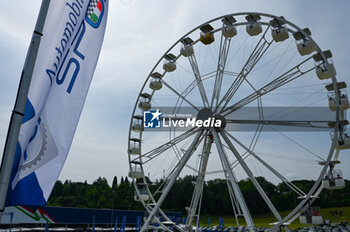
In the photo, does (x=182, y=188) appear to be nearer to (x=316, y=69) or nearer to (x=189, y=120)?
(x=189, y=120)

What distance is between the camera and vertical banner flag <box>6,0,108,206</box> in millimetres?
3275

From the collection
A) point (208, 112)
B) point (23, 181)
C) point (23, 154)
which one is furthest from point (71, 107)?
point (208, 112)

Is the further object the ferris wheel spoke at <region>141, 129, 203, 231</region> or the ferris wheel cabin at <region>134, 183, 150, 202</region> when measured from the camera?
the ferris wheel cabin at <region>134, 183, 150, 202</region>

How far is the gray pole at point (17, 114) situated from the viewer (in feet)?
9.66

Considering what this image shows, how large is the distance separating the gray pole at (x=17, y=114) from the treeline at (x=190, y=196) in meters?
22.6

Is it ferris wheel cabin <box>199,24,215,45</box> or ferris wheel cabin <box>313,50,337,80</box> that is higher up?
ferris wheel cabin <box>199,24,215,45</box>

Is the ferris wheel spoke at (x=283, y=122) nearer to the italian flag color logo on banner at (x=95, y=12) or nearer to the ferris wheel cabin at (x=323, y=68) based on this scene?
the ferris wheel cabin at (x=323, y=68)

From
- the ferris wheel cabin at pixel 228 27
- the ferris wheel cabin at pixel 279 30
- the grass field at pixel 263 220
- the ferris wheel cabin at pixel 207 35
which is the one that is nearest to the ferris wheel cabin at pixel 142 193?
the ferris wheel cabin at pixel 207 35

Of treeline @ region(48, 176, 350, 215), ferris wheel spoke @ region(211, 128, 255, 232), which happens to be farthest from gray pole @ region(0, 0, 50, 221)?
treeline @ region(48, 176, 350, 215)

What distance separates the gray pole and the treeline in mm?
22604

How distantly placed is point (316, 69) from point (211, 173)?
721 centimetres

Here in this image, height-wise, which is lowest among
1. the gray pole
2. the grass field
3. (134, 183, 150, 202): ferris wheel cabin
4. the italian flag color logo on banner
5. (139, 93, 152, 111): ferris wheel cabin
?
the grass field

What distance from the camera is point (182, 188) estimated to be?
32.7 m

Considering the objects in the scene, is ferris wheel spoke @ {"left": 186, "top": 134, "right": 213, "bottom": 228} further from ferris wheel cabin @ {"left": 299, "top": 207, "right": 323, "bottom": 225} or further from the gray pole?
the gray pole
